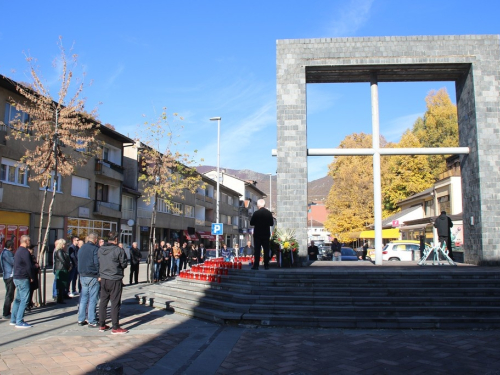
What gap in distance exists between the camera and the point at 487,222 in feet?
43.2

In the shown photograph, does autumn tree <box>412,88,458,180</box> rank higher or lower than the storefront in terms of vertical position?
higher

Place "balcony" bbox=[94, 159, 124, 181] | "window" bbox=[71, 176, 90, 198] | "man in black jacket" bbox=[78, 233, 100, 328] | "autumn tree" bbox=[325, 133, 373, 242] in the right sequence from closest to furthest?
"man in black jacket" bbox=[78, 233, 100, 328] → "window" bbox=[71, 176, 90, 198] → "balcony" bbox=[94, 159, 124, 181] → "autumn tree" bbox=[325, 133, 373, 242]

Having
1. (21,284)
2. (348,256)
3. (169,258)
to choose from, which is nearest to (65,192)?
(169,258)

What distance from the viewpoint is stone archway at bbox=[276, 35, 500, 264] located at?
13367 millimetres

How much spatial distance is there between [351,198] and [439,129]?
12.3 m

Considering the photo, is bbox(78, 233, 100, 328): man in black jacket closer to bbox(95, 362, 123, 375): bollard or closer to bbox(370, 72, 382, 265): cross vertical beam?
bbox(95, 362, 123, 375): bollard

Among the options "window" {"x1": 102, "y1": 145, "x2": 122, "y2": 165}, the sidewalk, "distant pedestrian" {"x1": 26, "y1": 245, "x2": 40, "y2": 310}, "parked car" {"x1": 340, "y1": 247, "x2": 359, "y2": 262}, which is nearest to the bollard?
the sidewalk

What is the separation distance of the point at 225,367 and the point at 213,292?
461 cm

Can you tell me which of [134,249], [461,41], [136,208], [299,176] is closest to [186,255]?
[134,249]

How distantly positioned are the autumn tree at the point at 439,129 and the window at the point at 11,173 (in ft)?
127

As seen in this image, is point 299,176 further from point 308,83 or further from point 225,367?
point 225,367

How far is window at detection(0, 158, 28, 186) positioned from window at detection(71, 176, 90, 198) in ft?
17.1

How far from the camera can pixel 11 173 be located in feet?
81.9

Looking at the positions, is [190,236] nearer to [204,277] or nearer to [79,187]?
[79,187]
